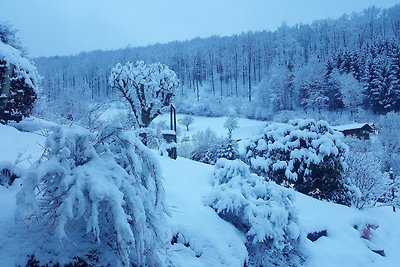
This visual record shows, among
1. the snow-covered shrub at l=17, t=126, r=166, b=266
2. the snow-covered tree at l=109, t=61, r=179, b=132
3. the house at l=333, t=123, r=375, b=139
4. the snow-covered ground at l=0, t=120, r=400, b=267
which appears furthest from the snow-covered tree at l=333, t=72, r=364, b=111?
the snow-covered shrub at l=17, t=126, r=166, b=266

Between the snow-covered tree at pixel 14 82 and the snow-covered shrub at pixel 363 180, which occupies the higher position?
the snow-covered tree at pixel 14 82

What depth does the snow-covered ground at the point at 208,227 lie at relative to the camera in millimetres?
4562

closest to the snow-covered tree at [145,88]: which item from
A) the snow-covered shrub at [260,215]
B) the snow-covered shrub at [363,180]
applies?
the snow-covered shrub at [363,180]

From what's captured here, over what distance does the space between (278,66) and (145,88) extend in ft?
191

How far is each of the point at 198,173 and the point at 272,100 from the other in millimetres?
48511

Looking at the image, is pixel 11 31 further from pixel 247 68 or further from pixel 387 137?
pixel 247 68

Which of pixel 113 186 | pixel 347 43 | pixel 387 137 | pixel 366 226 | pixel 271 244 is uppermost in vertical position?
pixel 347 43

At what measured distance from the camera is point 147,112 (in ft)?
56.3

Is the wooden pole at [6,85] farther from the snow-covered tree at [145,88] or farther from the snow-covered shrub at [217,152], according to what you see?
the snow-covered shrub at [217,152]

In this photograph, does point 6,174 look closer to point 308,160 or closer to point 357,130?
point 308,160

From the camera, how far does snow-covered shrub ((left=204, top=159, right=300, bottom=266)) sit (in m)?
5.87

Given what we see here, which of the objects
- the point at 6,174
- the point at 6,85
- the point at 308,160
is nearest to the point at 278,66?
the point at 308,160

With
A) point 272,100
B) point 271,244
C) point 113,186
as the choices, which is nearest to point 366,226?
point 271,244

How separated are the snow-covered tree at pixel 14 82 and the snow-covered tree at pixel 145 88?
24.5ft
